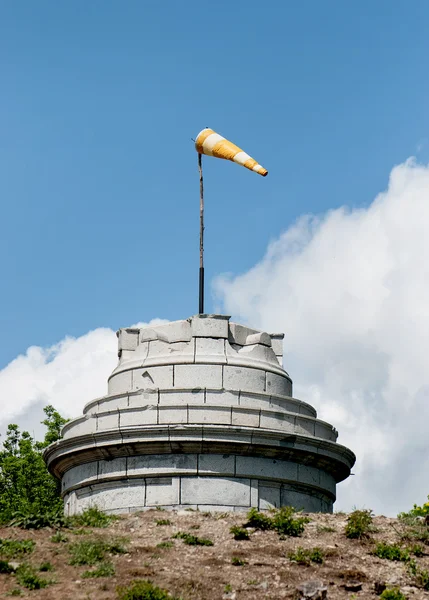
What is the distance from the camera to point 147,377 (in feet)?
83.1

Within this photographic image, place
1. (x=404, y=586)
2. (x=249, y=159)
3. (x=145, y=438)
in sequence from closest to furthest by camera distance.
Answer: (x=404, y=586)
(x=145, y=438)
(x=249, y=159)

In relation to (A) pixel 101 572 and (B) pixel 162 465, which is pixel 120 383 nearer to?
(B) pixel 162 465

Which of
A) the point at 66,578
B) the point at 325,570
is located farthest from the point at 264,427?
the point at 66,578

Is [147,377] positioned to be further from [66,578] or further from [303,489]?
[66,578]

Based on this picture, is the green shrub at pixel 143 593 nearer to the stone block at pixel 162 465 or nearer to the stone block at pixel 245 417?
the stone block at pixel 162 465

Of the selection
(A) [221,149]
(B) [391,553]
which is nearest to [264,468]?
(B) [391,553]

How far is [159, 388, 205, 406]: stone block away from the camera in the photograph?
24.3 meters

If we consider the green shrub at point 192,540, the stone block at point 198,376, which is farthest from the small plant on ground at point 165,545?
the stone block at point 198,376

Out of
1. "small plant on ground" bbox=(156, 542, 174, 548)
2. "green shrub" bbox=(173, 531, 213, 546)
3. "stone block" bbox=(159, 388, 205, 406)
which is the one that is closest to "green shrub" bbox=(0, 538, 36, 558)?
"small plant on ground" bbox=(156, 542, 174, 548)

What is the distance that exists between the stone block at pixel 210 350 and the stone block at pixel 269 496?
3.13m

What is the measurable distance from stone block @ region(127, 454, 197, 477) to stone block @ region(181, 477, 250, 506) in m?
0.25

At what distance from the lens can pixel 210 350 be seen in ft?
83.5

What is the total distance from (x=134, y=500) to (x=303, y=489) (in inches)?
151

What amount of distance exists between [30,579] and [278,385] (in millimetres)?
10177
